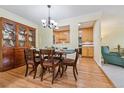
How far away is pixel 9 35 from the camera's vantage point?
3854mm

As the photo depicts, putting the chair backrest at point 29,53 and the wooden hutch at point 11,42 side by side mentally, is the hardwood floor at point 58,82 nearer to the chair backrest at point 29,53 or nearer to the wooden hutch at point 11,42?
the chair backrest at point 29,53

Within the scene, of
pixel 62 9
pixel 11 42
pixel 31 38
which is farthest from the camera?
pixel 31 38

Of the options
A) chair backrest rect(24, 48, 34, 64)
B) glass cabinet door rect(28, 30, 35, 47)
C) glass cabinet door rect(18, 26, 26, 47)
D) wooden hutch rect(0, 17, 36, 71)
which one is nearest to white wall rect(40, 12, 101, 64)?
glass cabinet door rect(28, 30, 35, 47)

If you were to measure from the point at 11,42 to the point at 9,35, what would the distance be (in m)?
0.27

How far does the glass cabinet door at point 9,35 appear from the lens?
362 centimetres

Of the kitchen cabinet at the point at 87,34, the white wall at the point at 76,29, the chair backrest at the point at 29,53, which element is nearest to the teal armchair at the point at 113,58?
the white wall at the point at 76,29

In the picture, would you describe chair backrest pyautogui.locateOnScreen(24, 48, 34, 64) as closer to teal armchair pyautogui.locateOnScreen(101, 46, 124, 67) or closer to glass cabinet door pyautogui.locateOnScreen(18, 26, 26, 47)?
glass cabinet door pyautogui.locateOnScreen(18, 26, 26, 47)

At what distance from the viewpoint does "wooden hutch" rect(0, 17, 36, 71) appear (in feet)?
11.4

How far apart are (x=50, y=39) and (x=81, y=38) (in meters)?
2.73

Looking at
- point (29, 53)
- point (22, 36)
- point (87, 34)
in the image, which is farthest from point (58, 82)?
point (87, 34)

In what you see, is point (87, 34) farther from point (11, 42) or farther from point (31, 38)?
point (11, 42)
